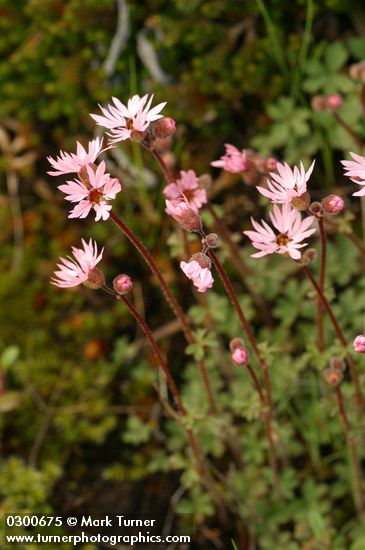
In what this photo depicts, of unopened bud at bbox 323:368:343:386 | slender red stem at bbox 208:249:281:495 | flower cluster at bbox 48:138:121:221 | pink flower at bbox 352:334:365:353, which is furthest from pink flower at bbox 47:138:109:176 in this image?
unopened bud at bbox 323:368:343:386

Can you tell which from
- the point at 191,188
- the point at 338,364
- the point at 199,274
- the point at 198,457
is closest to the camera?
the point at 199,274

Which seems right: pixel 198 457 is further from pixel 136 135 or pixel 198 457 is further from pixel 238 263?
pixel 136 135

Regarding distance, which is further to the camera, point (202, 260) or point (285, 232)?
point (285, 232)

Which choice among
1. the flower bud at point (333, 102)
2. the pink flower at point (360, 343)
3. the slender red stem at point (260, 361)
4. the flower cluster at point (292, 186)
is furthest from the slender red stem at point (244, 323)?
the flower bud at point (333, 102)

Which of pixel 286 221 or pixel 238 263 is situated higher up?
pixel 238 263

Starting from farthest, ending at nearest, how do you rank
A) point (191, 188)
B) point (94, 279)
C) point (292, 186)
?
point (191, 188)
point (94, 279)
point (292, 186)

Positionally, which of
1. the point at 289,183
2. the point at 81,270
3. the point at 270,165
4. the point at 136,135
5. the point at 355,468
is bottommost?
the point at 355,468

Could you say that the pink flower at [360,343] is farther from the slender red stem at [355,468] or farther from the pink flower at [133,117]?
the pink flower at [133,117]

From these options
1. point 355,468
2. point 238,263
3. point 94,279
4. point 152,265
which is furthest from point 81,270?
point 355,468
